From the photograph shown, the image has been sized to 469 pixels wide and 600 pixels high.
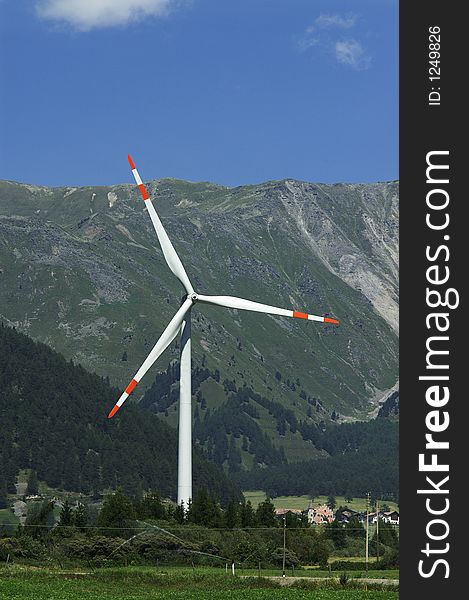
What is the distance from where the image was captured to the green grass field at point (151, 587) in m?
77.3

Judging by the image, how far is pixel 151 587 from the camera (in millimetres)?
90188

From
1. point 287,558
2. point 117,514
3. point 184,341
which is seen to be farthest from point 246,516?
point 184,341

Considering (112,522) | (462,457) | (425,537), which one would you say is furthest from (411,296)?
(112,522)

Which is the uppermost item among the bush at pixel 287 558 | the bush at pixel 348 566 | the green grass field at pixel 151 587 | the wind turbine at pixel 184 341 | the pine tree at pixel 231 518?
the wind turbine at pixel 184 341

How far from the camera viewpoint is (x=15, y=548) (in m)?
132

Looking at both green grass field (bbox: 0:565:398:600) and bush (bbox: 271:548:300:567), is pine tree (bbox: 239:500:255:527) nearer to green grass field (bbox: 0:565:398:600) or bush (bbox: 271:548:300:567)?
bush (bbox: 271:548:300:567)

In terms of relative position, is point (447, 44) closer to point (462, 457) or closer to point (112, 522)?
point (462, 457)

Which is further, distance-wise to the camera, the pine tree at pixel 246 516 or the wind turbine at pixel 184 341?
the pine tree at pixel 246 516

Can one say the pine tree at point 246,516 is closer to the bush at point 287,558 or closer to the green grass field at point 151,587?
the bush at point 287,558

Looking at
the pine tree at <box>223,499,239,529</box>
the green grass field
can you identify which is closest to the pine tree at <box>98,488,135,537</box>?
the pine tree at <box>223,499,239,529</box>

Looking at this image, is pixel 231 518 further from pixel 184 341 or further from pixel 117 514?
pixel 184 341

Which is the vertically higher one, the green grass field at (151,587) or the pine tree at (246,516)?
the pine tree at (246,516)

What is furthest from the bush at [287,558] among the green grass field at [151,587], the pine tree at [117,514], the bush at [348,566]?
the pine tree at [117,514]

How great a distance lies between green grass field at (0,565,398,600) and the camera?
7731cm
